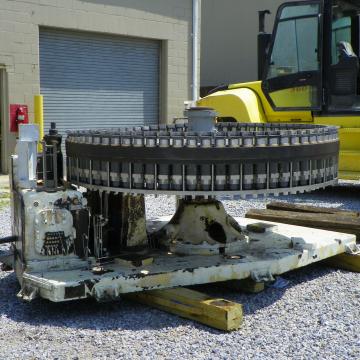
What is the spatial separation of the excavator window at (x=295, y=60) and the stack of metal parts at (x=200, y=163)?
15.5 ft

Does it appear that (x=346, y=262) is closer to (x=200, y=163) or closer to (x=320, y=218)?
(x=320, y=218)

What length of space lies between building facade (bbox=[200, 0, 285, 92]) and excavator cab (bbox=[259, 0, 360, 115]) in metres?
11.0

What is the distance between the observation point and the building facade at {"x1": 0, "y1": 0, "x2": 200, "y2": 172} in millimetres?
11312

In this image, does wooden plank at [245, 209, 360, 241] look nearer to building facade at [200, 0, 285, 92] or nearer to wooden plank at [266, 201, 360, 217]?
wooden plank at [266, 201, 360, 217]

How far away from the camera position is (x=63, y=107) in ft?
40.8

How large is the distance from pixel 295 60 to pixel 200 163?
541cm

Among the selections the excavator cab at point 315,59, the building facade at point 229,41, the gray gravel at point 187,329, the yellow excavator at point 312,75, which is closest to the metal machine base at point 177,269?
the gray gravel at point 187,329

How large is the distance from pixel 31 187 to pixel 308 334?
1.72m

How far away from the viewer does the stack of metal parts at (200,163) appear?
3.54 meters

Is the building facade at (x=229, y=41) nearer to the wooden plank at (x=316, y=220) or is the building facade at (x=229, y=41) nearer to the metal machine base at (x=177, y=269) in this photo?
the wooden plank at (x=316, y=220)

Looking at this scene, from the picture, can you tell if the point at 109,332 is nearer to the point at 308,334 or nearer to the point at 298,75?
the point at 308,334

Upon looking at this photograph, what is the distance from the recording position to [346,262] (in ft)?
15.0

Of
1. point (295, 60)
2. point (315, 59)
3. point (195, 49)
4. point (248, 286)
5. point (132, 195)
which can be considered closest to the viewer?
point (248, 286)

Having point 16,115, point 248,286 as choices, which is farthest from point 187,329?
point 16,115
